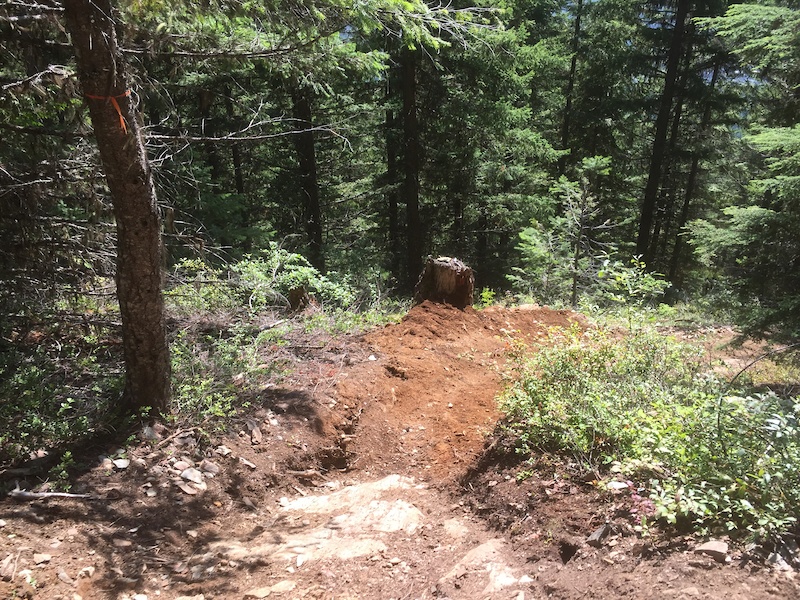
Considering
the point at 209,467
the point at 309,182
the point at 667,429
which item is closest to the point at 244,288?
the point at 209,467

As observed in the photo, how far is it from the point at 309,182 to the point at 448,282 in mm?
6717

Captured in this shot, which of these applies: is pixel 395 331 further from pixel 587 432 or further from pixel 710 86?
pixel 710 86

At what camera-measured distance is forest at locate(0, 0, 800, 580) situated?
4.02 m

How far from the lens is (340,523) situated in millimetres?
3908

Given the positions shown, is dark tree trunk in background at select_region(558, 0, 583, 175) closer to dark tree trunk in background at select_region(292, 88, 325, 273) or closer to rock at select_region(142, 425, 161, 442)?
dark tree trunk in background at select_region(292, 88, 325, 273)

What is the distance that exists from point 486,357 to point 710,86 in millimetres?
16808

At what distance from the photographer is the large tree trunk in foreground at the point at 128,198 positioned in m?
3.58

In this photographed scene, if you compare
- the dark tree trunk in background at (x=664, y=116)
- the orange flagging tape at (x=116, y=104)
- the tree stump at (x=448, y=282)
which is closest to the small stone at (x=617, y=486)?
the orange flagging tape at (x=116, y=104)

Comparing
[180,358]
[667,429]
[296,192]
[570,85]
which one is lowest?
[180,358]

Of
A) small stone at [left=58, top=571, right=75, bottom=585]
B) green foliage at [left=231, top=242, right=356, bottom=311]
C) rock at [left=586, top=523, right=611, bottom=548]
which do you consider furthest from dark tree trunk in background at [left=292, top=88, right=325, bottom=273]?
rock at [left=586, top=523, right=611, bottom=548]

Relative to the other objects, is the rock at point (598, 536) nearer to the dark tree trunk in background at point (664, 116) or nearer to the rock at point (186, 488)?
the rock at point (186, 488)

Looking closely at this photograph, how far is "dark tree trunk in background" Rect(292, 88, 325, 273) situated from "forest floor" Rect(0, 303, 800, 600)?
7992 millimetres

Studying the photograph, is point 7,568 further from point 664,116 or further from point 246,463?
point 664,116

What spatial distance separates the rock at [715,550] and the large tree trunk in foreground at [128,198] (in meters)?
4.22
